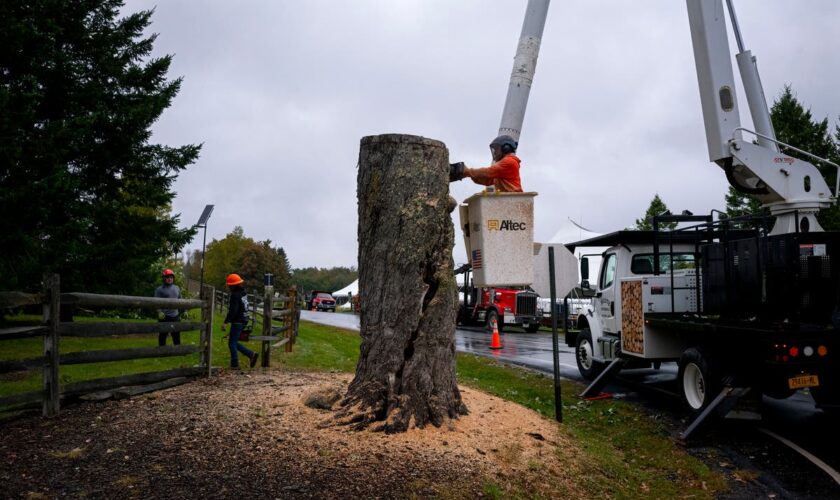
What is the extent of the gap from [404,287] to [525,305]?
22828 millimetres

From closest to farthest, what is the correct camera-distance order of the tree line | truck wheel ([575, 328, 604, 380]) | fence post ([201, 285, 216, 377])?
fence post ([201, 285, 216, 377]), truck wheel ([575, 328, 604, 380]), the tree line

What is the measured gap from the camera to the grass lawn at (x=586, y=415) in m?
5.60

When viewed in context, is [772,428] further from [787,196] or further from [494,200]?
[494,200]

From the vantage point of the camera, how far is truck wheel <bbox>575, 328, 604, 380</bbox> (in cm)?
1222

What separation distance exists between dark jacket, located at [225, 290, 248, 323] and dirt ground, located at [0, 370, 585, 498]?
4.51 metres

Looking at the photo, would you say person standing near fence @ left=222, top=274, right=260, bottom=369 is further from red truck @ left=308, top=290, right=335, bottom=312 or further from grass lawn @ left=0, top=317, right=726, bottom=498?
red truck @ left=308, top=290, right=335, bottom=312

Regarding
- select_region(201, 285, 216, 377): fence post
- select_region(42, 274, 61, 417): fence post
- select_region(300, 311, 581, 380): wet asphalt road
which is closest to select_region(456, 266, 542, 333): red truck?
select_region(300, 311, 581, 380): wet asphalt road

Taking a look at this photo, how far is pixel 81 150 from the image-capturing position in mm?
16484

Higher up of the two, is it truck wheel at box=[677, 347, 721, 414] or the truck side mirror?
the truck side mirror

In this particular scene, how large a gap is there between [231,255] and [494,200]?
73541 mm

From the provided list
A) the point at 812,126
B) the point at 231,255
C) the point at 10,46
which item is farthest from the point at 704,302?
the point at 231,255

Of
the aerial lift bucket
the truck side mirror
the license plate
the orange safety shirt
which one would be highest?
the orange safety shirt

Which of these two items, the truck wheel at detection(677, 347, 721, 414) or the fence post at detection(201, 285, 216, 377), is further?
the fence post at detection(201, 285, 216, 377)

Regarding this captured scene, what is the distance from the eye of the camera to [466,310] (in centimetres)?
3142
